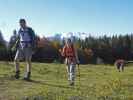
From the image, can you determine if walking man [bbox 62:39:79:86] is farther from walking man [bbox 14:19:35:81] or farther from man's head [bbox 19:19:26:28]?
man's head [bbox 19:19:26:28]

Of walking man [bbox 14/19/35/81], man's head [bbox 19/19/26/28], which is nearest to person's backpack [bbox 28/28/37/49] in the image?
walking man [bbox 14/19/35/81]

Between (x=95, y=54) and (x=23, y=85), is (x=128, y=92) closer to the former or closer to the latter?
(x=23, y=85)

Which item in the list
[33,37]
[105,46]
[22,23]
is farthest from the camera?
[105,46]

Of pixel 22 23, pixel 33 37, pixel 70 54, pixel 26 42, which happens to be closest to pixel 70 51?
pixel 70 54

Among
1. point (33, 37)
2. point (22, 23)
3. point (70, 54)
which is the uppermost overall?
point (22, 23)

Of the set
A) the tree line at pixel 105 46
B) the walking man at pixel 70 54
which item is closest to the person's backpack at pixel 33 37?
the walking man at pixel 70 54

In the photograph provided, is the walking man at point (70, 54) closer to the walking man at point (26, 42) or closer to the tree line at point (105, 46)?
the walking man at point (26, 42)

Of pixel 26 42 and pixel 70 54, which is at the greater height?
pixel 26 42

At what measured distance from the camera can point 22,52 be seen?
16.5 m

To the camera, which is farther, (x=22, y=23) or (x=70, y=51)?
(x=70, y=51)

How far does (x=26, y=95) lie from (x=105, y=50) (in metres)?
103

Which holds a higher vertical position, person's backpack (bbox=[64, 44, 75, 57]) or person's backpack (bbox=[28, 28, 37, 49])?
person's backpack (bbox=[28, 28, 37, 49])

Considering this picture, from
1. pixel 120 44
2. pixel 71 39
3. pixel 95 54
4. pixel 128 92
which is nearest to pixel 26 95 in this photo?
pixel 128 92

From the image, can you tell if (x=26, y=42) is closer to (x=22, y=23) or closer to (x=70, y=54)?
(x=22, y=23)
